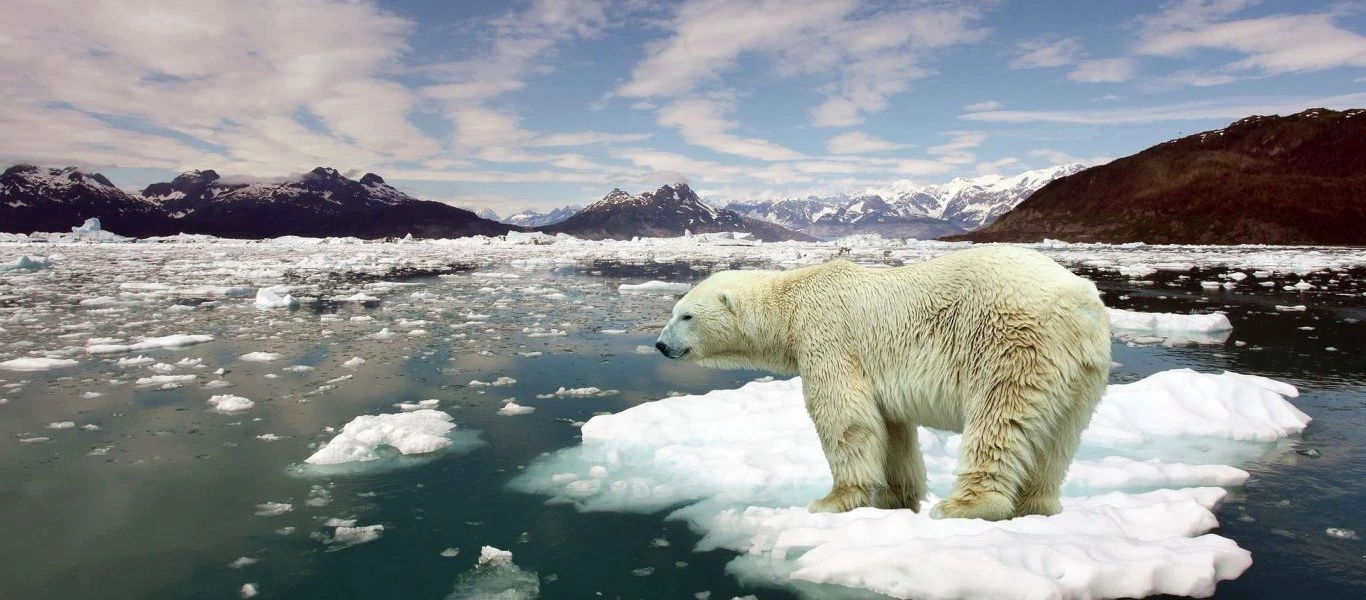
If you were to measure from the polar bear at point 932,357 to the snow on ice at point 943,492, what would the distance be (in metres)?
0.26

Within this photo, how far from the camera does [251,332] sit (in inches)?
561

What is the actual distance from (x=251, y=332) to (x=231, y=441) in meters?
8.27

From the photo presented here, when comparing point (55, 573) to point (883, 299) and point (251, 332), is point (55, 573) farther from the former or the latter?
point (251, 332)

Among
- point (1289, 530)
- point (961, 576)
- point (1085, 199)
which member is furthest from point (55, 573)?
point (1085, 199)

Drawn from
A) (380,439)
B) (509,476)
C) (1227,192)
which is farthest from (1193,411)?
(1227,192)

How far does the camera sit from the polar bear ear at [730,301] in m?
4.98

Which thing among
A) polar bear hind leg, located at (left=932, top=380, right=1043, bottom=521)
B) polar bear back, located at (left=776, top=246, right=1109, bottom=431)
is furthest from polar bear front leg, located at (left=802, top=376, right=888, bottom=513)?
polar bear hind leg, located at (left=932, top=380, right=1043, bottom=521)

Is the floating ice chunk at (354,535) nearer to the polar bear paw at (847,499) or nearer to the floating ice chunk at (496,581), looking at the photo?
the floating ice chunk at (496,581)

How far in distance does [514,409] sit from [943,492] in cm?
509

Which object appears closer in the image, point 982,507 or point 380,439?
point 982,507

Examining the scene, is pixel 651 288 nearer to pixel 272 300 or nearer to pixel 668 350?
pixel 272 300

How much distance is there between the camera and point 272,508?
17.6 feet

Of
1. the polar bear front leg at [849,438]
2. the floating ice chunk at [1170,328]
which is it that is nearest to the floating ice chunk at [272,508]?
the polar bear front leg at [849,438]

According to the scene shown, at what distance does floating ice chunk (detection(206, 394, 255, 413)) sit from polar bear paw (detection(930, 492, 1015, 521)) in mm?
7993
